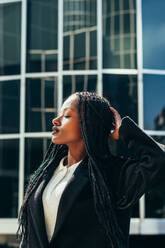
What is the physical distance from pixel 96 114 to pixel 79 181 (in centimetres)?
32

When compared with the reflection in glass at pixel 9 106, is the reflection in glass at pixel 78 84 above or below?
above

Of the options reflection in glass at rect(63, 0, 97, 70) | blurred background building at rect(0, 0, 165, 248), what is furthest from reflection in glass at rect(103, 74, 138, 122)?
reflection in glass at rect(63, 0, 97, 70)

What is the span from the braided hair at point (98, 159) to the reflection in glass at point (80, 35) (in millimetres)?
4760

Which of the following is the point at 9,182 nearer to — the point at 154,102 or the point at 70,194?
the point at 154,102

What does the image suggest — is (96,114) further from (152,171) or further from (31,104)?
(31,104)

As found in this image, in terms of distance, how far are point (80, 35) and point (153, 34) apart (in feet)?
3.37

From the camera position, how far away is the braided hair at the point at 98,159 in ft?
7.53

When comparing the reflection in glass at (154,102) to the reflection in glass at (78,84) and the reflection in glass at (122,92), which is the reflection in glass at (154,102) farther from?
the reflection in glass at (78,84)

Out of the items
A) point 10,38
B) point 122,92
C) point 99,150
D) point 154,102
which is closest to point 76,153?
point 99,150

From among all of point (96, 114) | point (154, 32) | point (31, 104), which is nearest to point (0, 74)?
point (31, 104)

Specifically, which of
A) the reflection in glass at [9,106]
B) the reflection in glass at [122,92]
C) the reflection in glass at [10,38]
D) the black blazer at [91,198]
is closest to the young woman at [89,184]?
the black blazer at [91,198]

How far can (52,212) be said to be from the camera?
2385mm

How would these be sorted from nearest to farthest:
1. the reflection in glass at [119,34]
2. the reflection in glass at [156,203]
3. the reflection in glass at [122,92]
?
the reflection in glass at [156,203] < the reflection in glass at [122,92] < the reflection in glass at [119,34]

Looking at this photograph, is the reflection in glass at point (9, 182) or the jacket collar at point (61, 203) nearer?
the jacket collar at point (61, 203)
